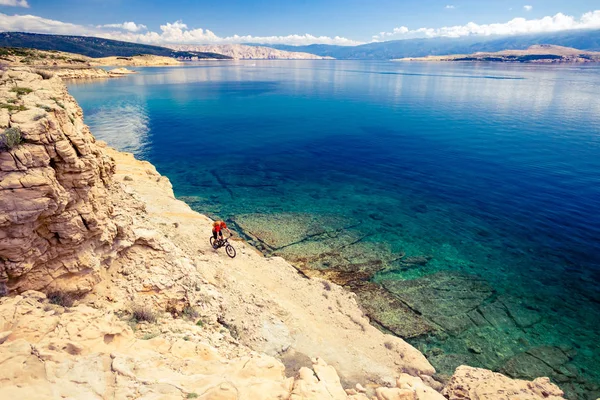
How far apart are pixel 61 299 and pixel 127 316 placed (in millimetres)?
2044

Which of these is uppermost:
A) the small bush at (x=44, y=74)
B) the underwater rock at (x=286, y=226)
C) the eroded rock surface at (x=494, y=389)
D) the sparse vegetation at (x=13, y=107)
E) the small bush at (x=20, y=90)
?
the small bush at (x=44, y=74)

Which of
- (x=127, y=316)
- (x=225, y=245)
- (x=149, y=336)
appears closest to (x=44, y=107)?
(x=127, y=316)

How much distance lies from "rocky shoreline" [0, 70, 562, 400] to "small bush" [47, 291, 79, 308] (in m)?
0.05

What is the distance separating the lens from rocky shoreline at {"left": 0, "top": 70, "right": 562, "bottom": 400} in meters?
7.85

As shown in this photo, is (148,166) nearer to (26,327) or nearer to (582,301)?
(26,327)

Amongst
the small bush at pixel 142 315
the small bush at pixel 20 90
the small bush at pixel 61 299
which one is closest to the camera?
the small bush at pixel 61 299

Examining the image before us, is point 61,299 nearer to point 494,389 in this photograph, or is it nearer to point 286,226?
point 494,389

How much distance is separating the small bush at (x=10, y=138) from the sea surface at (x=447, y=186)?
59.1ft

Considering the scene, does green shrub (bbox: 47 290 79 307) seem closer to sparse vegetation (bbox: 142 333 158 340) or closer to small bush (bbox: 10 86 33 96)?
sparse vegetation (bbox: 142 333 158 340)

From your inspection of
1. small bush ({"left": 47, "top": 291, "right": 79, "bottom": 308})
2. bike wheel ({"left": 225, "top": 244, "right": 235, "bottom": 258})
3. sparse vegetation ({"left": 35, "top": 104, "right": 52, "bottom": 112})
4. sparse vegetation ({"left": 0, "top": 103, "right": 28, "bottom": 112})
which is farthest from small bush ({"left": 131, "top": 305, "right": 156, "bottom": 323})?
bike wheel ({"left": 225, "top": 244, "right": 235, "bottom": 258})

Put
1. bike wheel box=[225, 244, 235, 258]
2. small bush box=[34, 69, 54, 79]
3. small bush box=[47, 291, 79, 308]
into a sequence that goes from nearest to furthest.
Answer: small bush box=[47, 291, 79, 308], small bush box=[34, 69, 54, 79], bike wheel box=[225, 244, 235, 258]

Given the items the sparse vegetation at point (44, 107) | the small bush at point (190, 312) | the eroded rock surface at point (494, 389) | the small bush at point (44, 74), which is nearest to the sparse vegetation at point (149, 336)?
the small bush at point (190, 312)

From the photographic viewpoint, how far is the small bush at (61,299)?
10.0 metres

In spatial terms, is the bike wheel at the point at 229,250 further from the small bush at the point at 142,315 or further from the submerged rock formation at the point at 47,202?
the small bush at the point at 142,315
